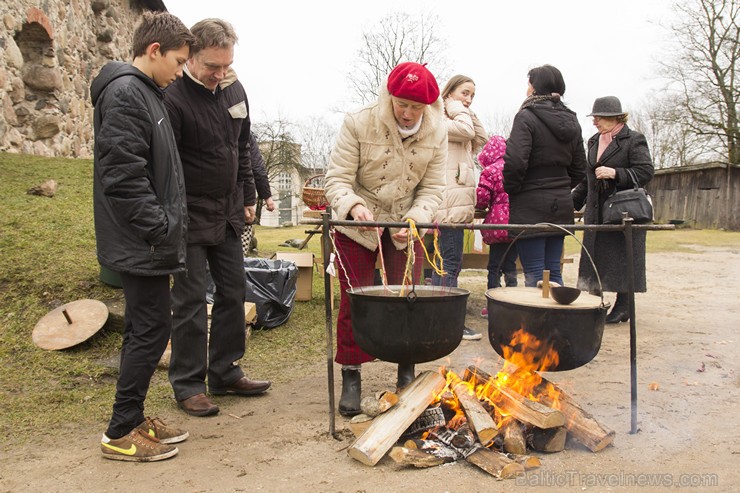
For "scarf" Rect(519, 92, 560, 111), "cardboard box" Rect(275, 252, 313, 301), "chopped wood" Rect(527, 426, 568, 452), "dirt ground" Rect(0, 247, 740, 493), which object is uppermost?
"scarf" Rect(519, 92, 560, 111)

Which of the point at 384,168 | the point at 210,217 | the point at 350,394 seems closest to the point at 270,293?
the point at 210,217

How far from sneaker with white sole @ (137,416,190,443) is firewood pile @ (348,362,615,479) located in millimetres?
858

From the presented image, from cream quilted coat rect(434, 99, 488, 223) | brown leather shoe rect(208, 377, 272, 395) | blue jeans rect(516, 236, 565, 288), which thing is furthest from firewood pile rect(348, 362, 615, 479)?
cream quilted coat rect(434, 99, 488, 223)

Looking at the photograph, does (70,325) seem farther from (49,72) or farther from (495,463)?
(49,72)

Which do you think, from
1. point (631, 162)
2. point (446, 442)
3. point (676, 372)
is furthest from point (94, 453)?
point (631, 162)

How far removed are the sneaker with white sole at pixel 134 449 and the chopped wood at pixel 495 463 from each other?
1.40 m

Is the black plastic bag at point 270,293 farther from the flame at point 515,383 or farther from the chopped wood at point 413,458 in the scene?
the chopped wood at point 413,458

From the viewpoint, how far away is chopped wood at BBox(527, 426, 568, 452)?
9.01 ft

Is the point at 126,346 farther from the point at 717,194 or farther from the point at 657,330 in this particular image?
the point at 717,194

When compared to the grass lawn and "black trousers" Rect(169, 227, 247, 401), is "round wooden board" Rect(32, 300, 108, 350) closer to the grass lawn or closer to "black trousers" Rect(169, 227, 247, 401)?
the grass lawn

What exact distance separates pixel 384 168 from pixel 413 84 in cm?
52

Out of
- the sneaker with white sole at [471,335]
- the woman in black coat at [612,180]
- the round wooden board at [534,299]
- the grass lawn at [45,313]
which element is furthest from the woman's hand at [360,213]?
the woman in black coat at [612,180]

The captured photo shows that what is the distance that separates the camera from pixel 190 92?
3.27m

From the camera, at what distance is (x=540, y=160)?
4.58m
